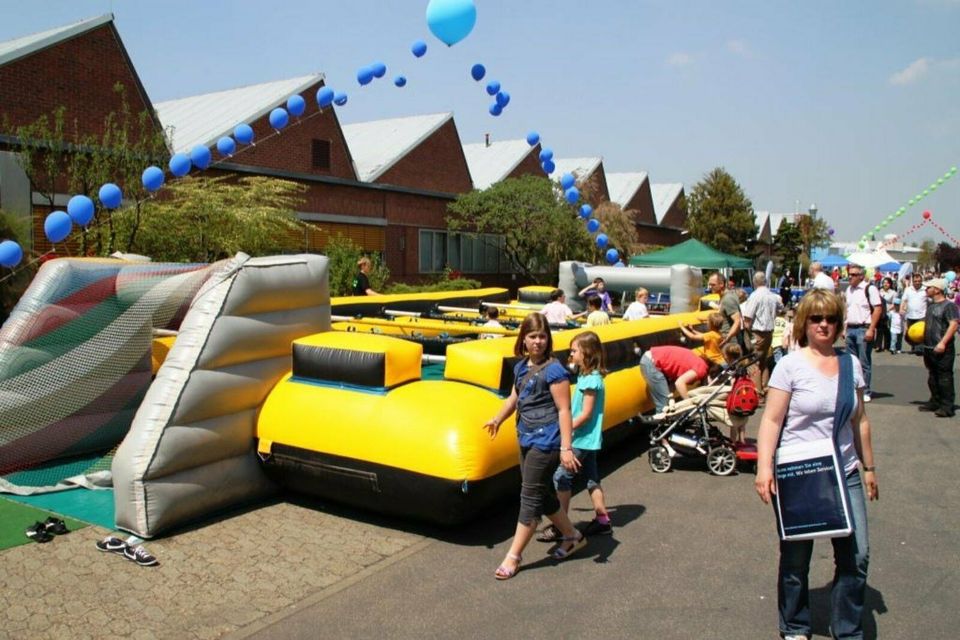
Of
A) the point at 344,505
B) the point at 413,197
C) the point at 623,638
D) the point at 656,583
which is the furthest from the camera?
the point at 413,197

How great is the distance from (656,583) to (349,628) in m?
1.83

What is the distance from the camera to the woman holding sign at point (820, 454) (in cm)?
352

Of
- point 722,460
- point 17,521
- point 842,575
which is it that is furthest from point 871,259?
point 17,521

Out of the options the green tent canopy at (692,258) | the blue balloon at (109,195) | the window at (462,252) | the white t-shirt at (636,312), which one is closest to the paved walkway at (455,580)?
the white t-shirt at (636,312)

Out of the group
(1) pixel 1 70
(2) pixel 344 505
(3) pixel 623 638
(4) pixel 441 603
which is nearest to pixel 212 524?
(2) pixel 344 505

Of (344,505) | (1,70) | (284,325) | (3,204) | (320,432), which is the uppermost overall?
(1,70)

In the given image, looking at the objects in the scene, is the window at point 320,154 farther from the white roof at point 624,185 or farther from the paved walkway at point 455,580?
the white roof at point 624,185

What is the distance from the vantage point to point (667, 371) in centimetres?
767

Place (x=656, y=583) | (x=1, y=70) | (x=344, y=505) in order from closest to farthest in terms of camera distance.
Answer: (x=656, y=583), (x=344, y=505), (x=1, y=70)

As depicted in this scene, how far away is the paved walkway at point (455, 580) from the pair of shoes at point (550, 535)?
225 millimetres

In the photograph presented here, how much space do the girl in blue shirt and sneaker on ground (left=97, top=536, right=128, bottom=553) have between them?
2378 mm

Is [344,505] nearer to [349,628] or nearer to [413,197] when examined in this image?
[349,628]

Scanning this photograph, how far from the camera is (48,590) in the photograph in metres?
4.43

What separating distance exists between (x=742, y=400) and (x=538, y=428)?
10.3ft
